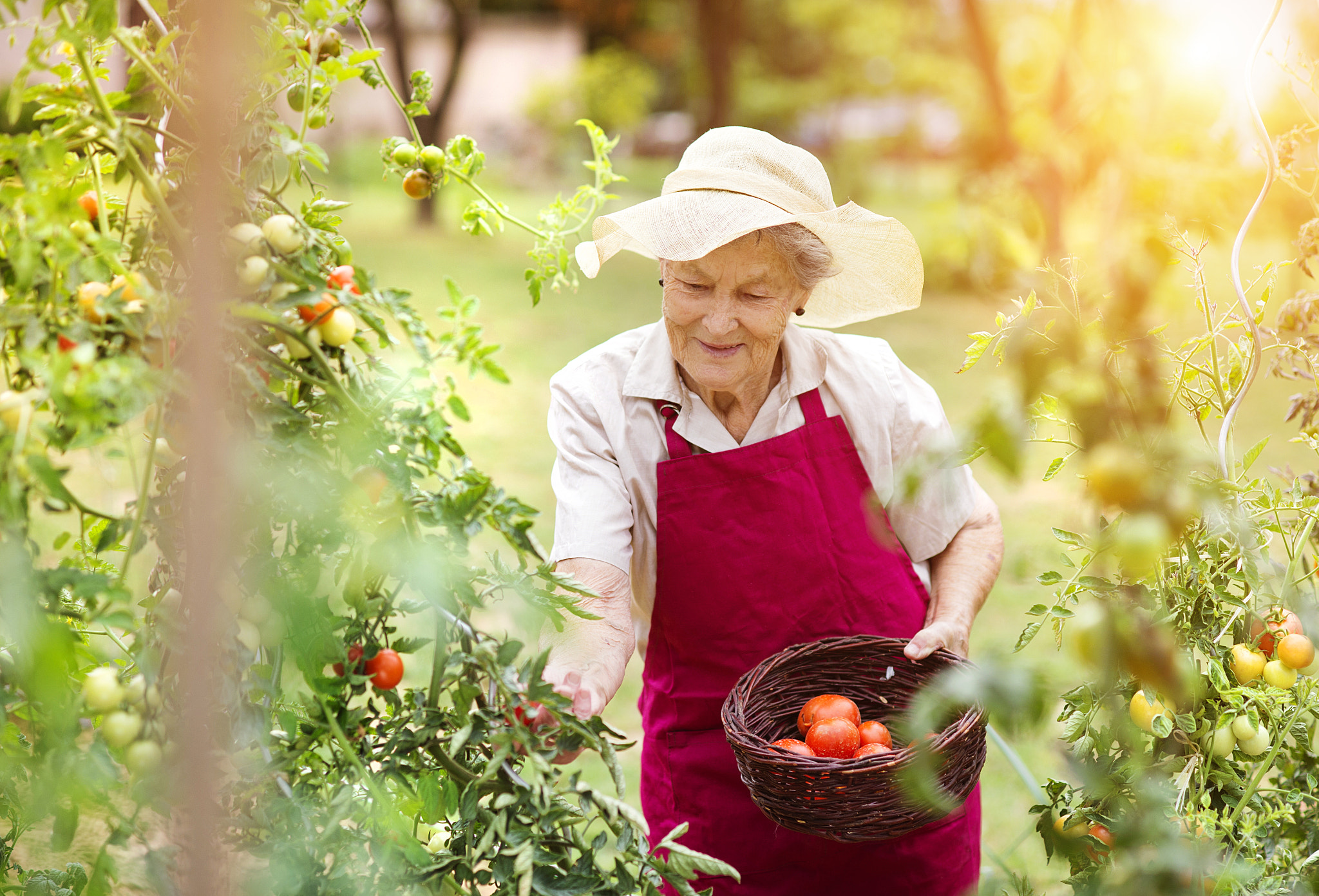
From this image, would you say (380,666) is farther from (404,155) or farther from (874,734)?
(874,734)

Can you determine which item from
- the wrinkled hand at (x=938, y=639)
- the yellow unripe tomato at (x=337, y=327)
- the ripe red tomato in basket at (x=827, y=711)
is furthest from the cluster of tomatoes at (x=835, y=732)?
the yellow unripe tomato at (x=337, y=327)

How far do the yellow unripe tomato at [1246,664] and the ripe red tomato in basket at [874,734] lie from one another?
52cm

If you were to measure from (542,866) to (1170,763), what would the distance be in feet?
2.77

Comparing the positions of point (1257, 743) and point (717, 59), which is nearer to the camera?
point (1257, 743)

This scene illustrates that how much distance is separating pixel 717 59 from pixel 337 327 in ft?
41.6

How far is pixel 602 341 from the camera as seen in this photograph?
9.23 meters

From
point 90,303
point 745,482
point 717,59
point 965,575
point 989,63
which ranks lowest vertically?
point 965,575

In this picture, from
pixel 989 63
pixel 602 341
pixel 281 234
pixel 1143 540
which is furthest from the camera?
pixel 602 341

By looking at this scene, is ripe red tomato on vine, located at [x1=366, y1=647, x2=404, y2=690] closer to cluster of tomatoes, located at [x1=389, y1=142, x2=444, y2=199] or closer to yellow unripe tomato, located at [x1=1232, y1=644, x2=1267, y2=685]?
cluster of tomatoes, located at [x1=389, y1=142, x2=444, y2=199]

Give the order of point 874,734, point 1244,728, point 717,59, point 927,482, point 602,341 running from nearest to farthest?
1. point 1244,728
2. point 874,734
3. point 927,482
4. point 602,341
5. point 717,59

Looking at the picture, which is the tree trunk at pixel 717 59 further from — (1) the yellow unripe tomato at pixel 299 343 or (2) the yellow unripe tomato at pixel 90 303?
(2) the yellow unripe tomato at pixel 90 303

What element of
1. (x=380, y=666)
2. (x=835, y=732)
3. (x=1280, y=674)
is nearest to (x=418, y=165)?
(x=380, y=666)

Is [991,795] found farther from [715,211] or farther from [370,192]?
[370,192]

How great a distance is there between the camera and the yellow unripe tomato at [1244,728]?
50.8 inches
